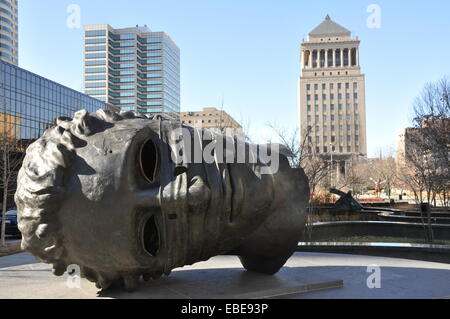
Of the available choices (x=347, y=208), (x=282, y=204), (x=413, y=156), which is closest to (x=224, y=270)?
(x=282, y=204)

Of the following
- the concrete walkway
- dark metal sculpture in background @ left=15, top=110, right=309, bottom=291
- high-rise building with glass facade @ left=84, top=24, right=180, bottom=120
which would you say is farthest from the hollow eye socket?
high-rise building with glass facade @ left=84, top=24, right=180, bottom=120

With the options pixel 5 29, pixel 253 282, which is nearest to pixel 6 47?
pixel 5 29

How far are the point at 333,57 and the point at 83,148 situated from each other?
119 m

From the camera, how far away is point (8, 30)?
336ft

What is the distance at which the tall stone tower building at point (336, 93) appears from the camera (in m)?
109

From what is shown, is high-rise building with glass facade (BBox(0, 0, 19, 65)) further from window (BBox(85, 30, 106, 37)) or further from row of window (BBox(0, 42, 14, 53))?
window (BBox(85, 30, 106, 37))

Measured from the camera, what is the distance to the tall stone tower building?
109188 millimetres

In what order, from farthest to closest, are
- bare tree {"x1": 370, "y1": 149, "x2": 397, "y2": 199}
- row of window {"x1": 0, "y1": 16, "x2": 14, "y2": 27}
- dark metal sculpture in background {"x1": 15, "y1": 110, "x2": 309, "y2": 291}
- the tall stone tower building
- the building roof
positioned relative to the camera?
the building roof < the tall stone tower building < row of window {"x1": 0, "y1": 16, "x2": 14, "y2": 27} < bare tree {"x1": 370, "y1": 149, "x2": 397, "y2": 199} < dark metal sculpture in background {"x1": 15, "y1": 110, "x2": 309, "y2": 291}

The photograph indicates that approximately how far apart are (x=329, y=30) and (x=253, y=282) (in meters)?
125

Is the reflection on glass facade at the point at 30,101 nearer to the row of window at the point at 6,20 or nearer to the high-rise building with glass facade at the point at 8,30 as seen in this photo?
the high-rise building with glass facade at the point at 8,30

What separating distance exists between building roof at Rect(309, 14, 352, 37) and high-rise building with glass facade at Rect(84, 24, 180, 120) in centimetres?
5011

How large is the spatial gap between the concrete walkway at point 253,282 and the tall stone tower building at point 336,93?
100478 mm

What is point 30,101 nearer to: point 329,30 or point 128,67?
point 128,67

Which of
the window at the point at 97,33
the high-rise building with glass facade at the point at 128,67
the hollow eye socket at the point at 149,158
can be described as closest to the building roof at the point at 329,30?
the high-rise building with glass facade at the point at 128,67
